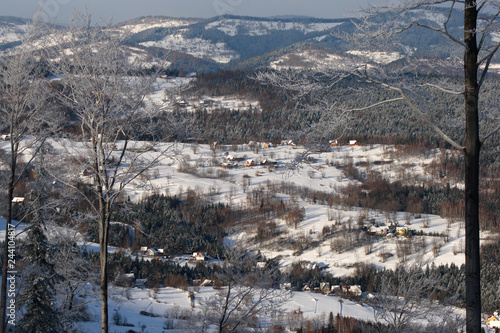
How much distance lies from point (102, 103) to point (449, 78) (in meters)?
5.99

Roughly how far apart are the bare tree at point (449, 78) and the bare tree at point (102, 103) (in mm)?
2761

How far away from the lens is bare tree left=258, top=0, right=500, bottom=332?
523 centimetres

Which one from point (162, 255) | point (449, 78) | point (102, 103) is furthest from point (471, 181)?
point (162, 255)

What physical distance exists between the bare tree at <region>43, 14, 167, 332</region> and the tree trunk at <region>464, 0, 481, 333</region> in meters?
4.97

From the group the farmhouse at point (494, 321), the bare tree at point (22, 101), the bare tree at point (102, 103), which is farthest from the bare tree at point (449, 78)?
the farmhouse at point (494, 321)

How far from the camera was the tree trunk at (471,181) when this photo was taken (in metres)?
5.13

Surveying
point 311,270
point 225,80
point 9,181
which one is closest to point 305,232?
point 311,270

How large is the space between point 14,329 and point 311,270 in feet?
140

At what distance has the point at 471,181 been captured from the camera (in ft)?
17.2

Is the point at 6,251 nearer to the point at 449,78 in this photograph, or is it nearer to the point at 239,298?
the point at 239,298

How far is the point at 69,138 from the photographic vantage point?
8.52 metres

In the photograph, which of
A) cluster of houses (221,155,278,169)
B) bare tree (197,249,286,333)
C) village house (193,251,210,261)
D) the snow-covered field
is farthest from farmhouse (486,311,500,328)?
cluster of houses (221,155,278,169)

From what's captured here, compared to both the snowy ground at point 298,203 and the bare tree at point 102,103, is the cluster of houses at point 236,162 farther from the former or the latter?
the bare tree at point 102,103

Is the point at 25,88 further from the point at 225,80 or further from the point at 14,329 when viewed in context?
the point at 225,80
